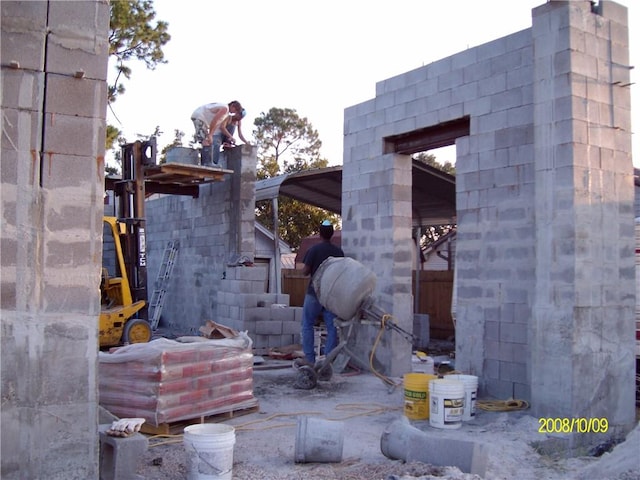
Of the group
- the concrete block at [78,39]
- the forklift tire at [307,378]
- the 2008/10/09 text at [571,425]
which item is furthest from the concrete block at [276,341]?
the concrete block at [78,39]

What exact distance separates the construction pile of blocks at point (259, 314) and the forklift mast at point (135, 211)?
1.53 metres

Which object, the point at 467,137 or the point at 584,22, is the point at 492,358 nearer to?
the point at 467,137

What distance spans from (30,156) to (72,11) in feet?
3.13

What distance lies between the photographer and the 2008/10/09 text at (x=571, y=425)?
223 inches

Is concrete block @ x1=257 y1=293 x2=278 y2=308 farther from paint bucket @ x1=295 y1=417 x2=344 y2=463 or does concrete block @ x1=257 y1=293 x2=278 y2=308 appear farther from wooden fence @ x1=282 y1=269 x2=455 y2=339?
paint bucket @ x1=295 y1=417 x2=344 y2=463

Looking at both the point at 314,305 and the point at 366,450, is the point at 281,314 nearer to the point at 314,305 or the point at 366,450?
the point at 314,305

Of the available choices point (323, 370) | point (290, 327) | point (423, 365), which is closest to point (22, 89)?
point (323, 370)

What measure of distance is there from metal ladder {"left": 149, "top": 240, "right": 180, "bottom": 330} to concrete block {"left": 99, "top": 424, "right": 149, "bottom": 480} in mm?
9627

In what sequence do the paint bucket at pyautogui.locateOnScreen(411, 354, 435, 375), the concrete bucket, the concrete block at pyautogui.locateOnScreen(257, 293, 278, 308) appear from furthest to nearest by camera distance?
1. the concrete block at pyautogui.locateOnScreen(257, 293, 278, 308)
2. the paint bucket at pyautogui.locateOnScreen(411, 354, 435, 375)
3. the concrete bucket

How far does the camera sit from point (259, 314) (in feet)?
35.9

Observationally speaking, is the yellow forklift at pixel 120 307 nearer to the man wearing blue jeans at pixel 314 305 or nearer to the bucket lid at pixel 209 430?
the man wearing blue jeans at pixel 314 305

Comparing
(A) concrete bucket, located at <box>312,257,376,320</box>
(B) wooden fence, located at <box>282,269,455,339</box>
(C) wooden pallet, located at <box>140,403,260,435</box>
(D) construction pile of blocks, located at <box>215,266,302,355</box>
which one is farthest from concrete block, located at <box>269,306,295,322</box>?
(B) wooden fence, located at <box>282,269,455,339</box>

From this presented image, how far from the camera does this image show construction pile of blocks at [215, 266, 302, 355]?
10852 millimetres

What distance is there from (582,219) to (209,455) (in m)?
3.83
